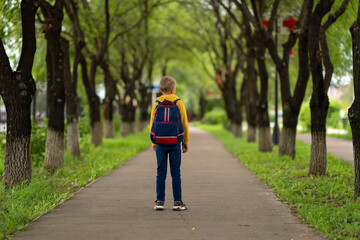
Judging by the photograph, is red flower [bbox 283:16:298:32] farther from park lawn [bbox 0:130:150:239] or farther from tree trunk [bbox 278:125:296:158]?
park lawn [bbox 0:130:150:239]

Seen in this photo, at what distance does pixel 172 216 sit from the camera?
6.80 meters

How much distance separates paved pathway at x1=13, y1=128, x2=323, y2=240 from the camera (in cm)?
579

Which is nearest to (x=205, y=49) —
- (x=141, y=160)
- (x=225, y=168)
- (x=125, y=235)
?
(x=141, y=160)

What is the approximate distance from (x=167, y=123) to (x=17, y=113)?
3.32 metres

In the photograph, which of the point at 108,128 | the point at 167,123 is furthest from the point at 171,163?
the point at 108,128

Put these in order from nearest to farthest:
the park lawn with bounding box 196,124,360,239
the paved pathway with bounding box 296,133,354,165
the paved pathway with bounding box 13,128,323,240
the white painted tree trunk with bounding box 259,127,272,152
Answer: the paved pathway with bounding box 13,128,323,240
the park lawn with bounding box 196,124,360,239
the paved pathway with bounding box 296,133,354,165
the white painted tree trunk with bounding box 259,127,272,152

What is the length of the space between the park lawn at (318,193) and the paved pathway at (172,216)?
0.20 meters

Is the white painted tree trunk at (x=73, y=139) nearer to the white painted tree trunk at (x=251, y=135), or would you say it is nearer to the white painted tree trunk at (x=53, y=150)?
the white painted tree trunk at (x=53, y=150)

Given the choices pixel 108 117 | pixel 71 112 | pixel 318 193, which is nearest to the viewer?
pixel 318 193

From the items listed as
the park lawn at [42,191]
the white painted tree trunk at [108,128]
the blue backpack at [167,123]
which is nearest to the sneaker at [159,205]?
the blue backpack at [167,123]

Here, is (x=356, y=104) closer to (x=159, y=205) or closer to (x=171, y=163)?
(x=171, y=163)

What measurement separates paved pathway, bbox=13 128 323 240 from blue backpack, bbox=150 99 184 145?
0.98 m

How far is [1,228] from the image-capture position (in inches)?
229

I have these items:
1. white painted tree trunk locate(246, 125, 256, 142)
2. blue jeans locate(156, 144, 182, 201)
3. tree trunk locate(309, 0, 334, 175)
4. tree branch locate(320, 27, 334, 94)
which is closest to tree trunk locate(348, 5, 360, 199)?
blue jeans locate(156, 144, 182, 201)
